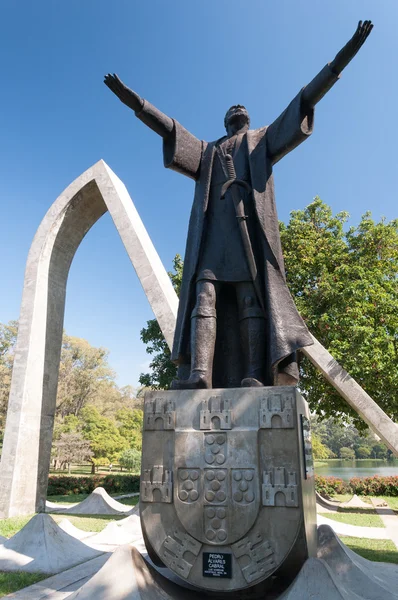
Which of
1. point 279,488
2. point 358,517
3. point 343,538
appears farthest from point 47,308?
point 358,517

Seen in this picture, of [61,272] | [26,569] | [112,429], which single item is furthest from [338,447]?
[26,569]

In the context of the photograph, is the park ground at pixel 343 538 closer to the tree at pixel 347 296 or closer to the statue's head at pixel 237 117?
the tree at pixel 347 296

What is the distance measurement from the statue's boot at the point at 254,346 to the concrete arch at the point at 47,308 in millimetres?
6001

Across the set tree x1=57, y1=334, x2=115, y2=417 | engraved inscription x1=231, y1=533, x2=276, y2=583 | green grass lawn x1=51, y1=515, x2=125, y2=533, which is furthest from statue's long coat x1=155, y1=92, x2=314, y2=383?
tree x1=57, y1=334, x2=115, y2=417

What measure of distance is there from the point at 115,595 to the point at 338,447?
263ft

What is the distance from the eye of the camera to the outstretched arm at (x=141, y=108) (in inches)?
167

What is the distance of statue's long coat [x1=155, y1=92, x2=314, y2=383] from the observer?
→ 414cm

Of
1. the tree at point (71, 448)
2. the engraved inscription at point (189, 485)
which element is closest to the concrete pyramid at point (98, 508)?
the engraved inscription at point (189, 485)

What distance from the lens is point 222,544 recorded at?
3.38 meters

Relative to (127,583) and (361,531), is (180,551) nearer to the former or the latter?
(127,583)

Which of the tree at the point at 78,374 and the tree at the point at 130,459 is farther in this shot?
the tree at the point at 78,374

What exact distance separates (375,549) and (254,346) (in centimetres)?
559

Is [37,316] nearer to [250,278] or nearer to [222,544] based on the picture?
[250,278]

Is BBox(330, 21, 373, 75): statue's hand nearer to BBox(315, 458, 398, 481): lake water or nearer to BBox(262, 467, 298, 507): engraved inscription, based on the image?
BBox(262, 467, 298, 507): engraved inscription
